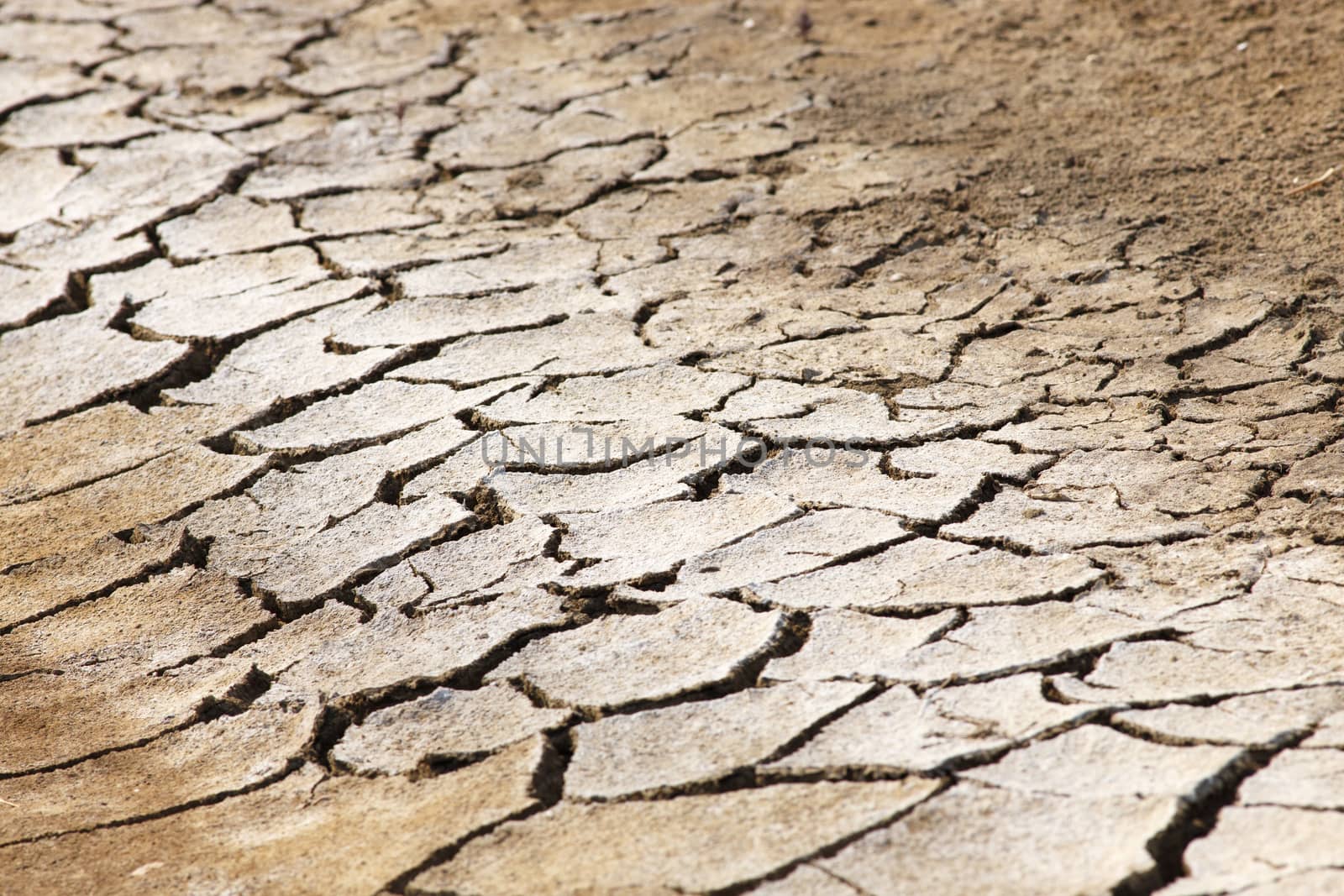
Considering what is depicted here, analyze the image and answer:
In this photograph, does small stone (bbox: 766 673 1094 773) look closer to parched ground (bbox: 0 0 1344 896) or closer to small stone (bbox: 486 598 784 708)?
parched ground (bbox: 0 0 1344 896)

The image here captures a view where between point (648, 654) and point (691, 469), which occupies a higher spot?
point (691, 469)

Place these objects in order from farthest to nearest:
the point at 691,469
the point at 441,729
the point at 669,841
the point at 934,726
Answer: the point at 691,469 < the point at 441,729 < the point at 934,726 < the point at 669,841

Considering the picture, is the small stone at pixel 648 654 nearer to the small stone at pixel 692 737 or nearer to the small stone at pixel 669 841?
the small stone at pixel 692 737

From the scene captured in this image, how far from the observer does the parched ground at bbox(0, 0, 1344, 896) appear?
1.88 meters

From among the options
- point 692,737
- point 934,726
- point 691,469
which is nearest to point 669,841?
point 692,737

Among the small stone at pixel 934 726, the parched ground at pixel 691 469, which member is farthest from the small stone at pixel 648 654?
the small stone at pixel 934 726

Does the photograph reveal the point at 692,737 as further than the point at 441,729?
No

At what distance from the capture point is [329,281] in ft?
11.6

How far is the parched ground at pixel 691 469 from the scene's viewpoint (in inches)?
73.9

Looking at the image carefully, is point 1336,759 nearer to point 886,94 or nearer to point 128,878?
point 128,878

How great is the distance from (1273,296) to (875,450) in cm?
104

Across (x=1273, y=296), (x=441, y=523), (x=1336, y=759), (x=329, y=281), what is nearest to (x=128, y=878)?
(x=441, y=523)

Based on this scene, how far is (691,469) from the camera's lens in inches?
105

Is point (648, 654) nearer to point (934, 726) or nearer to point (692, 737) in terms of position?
point (692, 737)
